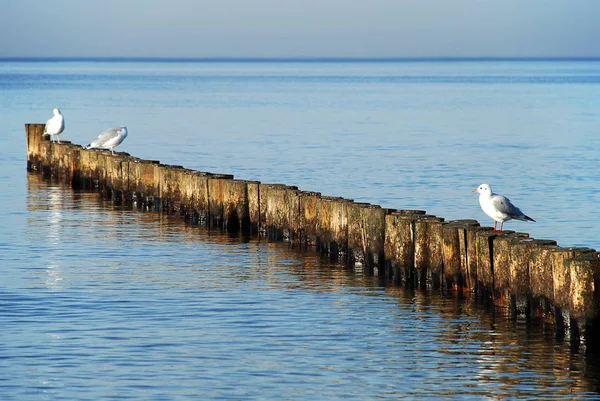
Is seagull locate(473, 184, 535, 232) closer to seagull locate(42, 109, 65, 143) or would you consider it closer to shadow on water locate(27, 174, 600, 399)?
shadow on water locate(27, 174, 600, 399)

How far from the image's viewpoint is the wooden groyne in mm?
11844

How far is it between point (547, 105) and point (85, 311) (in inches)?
2697

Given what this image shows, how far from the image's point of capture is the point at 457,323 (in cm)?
1295

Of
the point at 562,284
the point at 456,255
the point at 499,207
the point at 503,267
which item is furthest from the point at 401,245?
the point at 562,284

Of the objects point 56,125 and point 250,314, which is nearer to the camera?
point 250,314

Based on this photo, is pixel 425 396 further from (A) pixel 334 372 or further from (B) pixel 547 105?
(B) pixel 547 105

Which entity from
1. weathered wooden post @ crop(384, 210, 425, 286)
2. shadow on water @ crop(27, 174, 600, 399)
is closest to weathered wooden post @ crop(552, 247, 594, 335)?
shadow on water @ crop(27, 174, 600, 399)

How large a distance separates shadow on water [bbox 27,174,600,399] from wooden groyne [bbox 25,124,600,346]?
A: 233mm

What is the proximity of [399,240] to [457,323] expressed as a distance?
→ 229 centimetres

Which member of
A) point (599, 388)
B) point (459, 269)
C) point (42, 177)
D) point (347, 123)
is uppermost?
point (347, 123)

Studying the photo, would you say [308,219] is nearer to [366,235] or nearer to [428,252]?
[366,235]

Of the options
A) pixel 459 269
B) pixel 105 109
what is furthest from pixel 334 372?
pixel 105 109

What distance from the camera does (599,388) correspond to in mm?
10484

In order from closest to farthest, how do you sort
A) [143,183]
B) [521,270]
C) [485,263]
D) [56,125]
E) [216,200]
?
[521,270] → [485,263] → [216,200] → [143,183] → [56,125]
